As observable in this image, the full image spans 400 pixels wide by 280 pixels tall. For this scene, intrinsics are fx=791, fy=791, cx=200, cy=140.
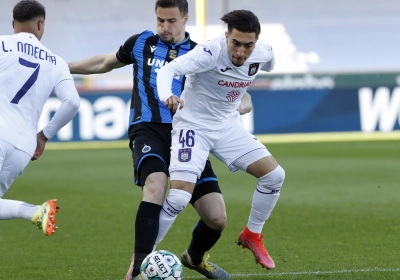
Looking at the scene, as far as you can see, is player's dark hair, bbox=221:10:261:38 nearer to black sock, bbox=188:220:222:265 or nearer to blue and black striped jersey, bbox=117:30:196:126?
blue and black striped jersey, bbox=117:30:196:126

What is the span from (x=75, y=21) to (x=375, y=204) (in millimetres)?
23275

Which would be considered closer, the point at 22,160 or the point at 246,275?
the point at 22,160

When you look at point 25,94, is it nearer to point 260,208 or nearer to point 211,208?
point 211,208

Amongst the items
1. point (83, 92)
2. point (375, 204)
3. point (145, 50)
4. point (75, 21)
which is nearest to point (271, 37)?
point (75, 21)

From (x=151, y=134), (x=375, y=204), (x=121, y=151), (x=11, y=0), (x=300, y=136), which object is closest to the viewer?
(x=151, y=134)

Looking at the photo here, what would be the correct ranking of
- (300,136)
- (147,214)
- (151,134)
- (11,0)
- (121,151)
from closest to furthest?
(147,214) < (151,134) < (121,151) < (300,136) < (11,0)

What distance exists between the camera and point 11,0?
3125cm

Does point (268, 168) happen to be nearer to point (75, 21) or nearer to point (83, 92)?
point (83, 92)

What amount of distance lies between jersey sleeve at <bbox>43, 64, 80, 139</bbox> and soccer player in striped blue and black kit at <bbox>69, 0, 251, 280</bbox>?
55 cm

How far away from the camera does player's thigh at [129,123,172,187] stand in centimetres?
589

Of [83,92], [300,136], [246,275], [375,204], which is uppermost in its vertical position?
[246,275]

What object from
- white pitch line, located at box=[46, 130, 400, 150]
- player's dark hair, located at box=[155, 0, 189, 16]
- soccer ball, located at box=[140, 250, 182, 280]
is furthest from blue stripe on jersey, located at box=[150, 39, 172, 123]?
white pitch line, located at box=[46, 130, 400, 150]

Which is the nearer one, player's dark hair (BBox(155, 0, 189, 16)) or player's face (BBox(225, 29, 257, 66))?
player's face (BBox(225, 29, 257, 66))

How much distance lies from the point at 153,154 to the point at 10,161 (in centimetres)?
105
